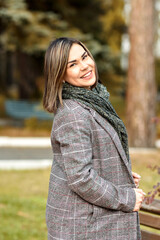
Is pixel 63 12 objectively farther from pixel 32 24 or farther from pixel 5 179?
pixel 5 179

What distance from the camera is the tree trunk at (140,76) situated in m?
11.5

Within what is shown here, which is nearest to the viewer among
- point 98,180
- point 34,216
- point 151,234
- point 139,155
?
point 98,180

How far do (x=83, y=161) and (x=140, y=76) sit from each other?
9931 millimetres

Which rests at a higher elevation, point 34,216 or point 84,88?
point 84,88

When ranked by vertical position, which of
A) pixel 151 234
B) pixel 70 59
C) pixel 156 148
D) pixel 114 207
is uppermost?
pixel 70 59

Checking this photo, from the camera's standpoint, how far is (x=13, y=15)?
1309cm

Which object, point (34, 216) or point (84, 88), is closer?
point (84, 88)

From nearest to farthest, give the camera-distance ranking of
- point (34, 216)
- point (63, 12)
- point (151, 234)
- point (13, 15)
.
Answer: point (151, 234)
point (34, 216)
point (13, 15)
point (63, 12)

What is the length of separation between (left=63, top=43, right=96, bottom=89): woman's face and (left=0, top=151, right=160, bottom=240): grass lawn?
2929 millimetres

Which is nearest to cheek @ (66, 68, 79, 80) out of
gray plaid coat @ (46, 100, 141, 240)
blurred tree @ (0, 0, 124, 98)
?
gray plaid coat @ (46, 100, 141, 240)

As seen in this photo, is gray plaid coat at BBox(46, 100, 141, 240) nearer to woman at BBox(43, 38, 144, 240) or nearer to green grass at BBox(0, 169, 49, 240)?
woman at BBox(43, 38, 144, 240)

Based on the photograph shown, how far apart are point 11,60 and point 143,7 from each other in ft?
86.5

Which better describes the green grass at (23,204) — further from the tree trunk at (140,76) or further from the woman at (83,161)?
the tree trunk at (140,76)

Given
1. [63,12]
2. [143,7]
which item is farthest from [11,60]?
[143,7]
